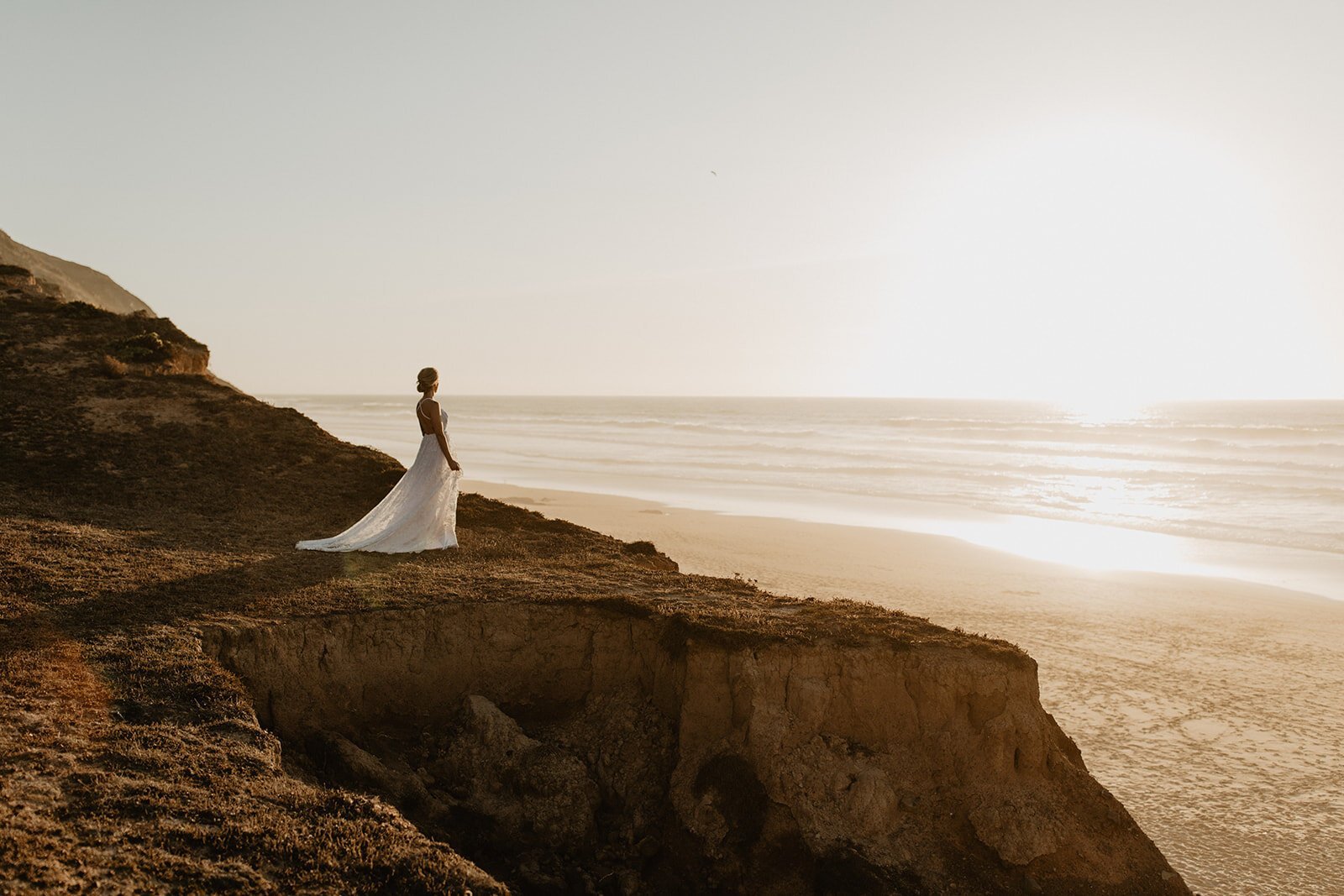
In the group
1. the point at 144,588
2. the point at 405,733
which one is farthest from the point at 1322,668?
the point at 144,588

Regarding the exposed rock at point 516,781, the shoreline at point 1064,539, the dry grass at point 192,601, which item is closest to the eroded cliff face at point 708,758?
the exposed rock at point 516,781

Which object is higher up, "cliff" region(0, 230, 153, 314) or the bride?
"cliff" region(0, 230, 153, 314)

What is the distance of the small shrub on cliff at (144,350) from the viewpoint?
15.8 m

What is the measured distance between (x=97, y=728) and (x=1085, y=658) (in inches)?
398

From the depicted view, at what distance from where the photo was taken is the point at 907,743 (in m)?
6.40

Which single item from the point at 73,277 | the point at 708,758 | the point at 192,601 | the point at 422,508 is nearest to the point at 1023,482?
the point at 422,508

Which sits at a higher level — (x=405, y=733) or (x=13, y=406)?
(x=13, y=406)

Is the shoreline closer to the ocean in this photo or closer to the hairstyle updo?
the ocean

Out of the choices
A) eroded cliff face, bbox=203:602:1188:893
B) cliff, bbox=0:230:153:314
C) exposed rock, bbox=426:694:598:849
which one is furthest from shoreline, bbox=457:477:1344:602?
cliff, bbox=0:230:153:314

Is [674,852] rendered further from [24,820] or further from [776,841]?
A: [24,820]

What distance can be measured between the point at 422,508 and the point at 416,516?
11cm

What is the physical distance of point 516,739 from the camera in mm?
6562

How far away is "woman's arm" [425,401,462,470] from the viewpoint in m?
9.88

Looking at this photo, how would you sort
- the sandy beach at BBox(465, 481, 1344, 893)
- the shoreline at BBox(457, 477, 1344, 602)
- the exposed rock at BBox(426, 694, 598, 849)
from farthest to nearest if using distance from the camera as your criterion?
the shoreline at BBox(457, 477, 1344, 602) → the sandy beach at BBox(465, 481, 1344, 893) → the exposed rock at BBox(426, 694, 598, 849)
